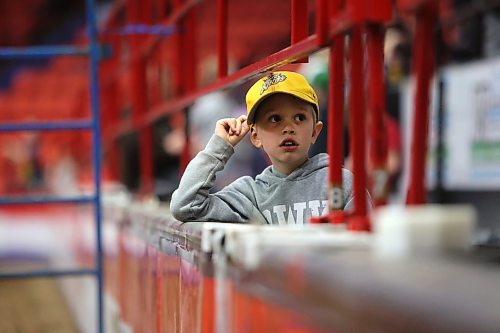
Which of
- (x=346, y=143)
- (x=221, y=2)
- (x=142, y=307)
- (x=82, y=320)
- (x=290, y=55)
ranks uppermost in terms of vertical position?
(x=221, y=2)

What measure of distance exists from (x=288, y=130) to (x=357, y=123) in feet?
0.74

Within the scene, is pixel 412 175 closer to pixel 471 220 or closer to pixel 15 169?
pixel 471 220

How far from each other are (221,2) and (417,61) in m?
1.02

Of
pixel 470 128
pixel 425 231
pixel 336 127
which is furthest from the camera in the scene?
pixel 470 128

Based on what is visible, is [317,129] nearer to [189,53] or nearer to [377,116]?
[377,116]

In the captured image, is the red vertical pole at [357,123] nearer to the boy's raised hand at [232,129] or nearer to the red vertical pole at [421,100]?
the red vertical pole at [421,100]

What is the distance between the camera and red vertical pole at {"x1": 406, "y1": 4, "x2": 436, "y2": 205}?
1.50m

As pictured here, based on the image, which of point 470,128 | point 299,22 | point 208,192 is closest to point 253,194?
point 208,192

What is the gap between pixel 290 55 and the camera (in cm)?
182

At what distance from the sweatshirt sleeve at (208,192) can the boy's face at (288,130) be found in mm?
171

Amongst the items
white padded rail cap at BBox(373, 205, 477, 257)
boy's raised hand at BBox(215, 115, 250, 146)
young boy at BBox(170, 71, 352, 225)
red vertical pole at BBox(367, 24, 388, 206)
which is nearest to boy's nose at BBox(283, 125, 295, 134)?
young boy at BBox(170, 71, 352, 225)

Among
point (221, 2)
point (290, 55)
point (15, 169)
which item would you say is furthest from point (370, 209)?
point (15, 169)

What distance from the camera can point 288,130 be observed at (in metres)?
1.82

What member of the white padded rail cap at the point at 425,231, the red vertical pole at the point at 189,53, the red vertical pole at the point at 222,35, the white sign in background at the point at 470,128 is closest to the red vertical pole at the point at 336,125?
the white padded rail cap at the point at 425,231
